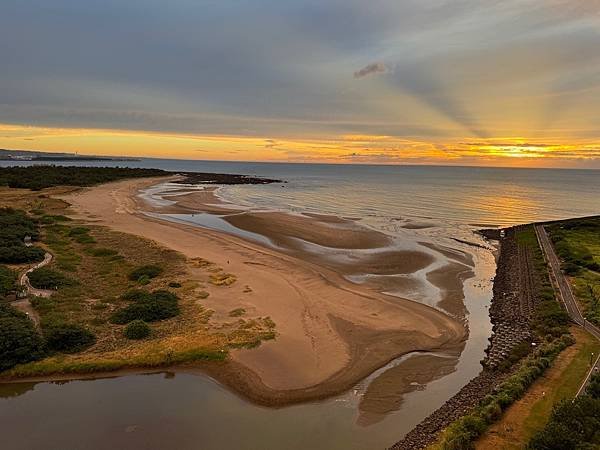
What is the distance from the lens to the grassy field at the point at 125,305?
71.7 feet

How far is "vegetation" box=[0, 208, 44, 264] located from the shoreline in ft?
44.0

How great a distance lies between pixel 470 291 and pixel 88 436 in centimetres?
2938

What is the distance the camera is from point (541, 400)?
1778 centimetres

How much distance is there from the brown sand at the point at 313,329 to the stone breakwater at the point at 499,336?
2.65 metres

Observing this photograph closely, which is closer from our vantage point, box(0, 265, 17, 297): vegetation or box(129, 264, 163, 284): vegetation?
box(0, 265, 17, 297): vegetation

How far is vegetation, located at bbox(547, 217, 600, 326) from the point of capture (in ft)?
101

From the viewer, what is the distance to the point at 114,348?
898 inches

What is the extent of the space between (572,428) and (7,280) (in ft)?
111

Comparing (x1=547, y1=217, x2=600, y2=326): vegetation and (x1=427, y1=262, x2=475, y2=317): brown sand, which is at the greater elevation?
(x1=547, y1=217, x2=600, y2=326): vegetation

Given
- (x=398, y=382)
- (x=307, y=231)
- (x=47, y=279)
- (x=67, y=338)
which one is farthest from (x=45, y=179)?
(x=398, y=382)

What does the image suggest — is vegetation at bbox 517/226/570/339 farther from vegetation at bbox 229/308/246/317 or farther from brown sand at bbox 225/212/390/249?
vegetation at bbox 229/308/246/317

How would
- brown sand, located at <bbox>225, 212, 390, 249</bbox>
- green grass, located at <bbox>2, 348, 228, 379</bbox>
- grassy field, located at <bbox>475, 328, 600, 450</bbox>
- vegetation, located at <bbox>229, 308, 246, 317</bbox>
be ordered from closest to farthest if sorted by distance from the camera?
1. grassy field, located at <bbox>475, 328, 600, 450</bbox>
2. green grass, located at <bbox>2, 348, 228, 379</bbox>
3. vegetation, located at <bbox>229, 308, 246, 317</bbox>
4. brown sand, located at <bbox>225, 212, 390, 249</bbox>

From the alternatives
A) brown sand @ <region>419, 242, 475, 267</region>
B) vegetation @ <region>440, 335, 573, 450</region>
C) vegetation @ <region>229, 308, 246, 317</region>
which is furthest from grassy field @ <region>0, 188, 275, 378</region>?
brown sand @ <region>419, 242, 475, 267</region>

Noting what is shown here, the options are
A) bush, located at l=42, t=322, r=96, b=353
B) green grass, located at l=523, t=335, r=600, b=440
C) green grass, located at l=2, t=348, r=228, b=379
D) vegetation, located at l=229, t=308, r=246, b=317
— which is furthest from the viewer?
vegetation, located at l=229, t=308, r=246, b=317
